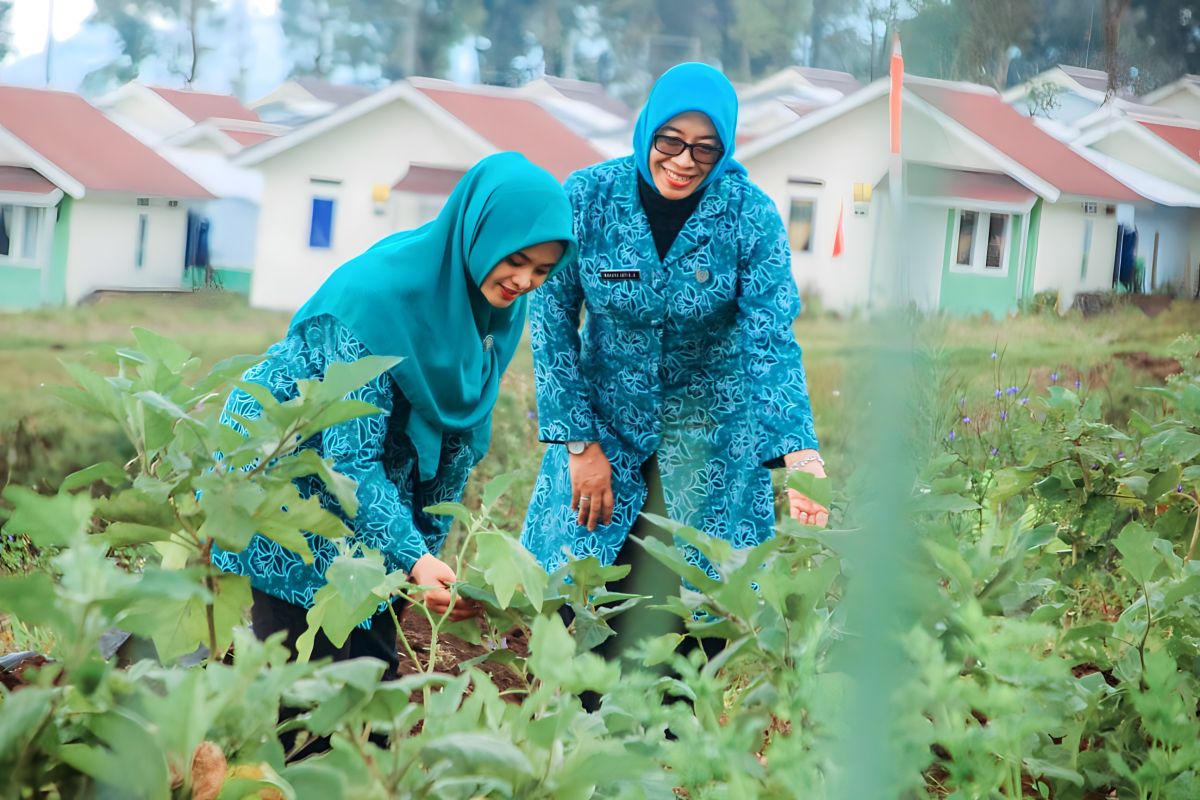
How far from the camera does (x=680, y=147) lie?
2273 mm

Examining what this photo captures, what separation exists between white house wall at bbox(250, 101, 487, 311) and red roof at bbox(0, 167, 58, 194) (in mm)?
726

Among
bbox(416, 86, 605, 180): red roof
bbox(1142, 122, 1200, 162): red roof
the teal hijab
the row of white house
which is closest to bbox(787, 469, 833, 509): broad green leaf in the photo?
the teal hijab

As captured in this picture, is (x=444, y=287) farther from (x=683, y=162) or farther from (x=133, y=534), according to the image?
(x=133, y=534)

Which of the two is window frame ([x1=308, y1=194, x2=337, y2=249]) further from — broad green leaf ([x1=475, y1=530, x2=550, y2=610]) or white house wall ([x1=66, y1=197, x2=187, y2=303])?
broad green leaf ([x1=475, y1=530, x2=550, y2=610])

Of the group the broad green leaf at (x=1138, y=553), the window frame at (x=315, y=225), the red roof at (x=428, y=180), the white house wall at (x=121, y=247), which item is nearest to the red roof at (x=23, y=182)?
the white house wall at (x=121, y=247)

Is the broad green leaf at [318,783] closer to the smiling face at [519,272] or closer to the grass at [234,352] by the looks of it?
the smiling face at [519,272]

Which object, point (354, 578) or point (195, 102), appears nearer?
point (354, 578)

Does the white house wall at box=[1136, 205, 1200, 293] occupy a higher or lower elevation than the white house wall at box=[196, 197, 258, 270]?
higher

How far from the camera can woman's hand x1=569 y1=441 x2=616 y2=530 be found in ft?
8.00

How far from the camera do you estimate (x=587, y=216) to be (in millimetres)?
2365

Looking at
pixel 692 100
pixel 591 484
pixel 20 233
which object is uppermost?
pixel 692 100

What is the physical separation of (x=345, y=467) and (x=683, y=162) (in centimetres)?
86

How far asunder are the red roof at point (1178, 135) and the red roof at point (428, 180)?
2.44 m

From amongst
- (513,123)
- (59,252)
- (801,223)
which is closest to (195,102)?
(59,252)
